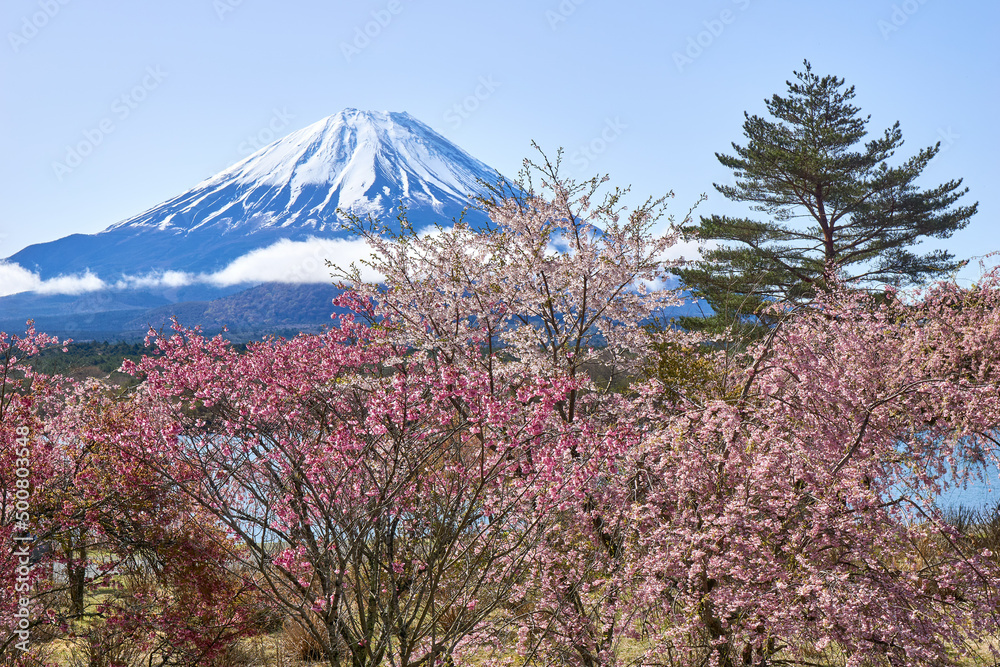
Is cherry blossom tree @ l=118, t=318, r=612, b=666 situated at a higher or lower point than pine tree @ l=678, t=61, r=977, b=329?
lower

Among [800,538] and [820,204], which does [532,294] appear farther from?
[820,204]

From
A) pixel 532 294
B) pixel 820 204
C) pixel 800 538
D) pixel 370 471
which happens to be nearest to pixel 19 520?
pixel 370 471

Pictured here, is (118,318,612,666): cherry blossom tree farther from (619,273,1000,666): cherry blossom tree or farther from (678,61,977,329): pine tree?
(678,61,977,329): pine tree

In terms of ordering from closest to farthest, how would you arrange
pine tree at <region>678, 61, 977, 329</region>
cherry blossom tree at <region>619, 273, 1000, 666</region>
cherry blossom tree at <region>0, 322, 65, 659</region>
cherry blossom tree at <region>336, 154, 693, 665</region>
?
cherry blossom tree at <region>619, 273, 1000, 666</region> → cherry blossom tree at <region>0, 322, 65, 659</region> → cherry blossom tree at <region>336, 154, 693, 665</region> → pine tree at <region>678, 61, 977, 329</region>

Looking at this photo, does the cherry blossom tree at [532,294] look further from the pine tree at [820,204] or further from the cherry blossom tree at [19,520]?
the pine tree at [820,204]

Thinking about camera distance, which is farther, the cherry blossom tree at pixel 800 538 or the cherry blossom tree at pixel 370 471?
the cherry blossom tree at pixel 800 538

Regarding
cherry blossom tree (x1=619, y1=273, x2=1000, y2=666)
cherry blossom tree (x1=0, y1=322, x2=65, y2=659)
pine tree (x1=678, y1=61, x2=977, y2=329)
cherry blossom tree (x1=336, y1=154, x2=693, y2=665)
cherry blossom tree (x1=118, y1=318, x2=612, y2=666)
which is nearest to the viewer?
cherry blossom tree (x1=118, y1=318, x2=612, y2=666)

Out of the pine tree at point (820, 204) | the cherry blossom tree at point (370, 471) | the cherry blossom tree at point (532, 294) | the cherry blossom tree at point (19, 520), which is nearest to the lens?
the cherry blossom tree at point (370, 471)

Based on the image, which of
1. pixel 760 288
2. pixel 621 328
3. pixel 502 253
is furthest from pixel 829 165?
pixel 502 253

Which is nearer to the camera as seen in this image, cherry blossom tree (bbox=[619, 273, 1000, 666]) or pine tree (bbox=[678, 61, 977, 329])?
cherry blossom tree (bbox=[619, 273, 1000, 666])

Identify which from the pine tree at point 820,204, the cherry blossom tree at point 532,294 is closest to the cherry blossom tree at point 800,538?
the cherry blossom tree at point 532,294

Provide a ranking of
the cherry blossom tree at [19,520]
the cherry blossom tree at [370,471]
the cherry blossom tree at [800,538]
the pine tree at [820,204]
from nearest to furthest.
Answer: the cherry blossom tree at [370,471] < the cherry blossom tree at [800,538] < the cherry blossom tree at [19,520] < the pine tree at [820,204]

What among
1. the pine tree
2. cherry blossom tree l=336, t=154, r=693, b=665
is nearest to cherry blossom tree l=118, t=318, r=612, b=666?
cherry blossom tree l=336, t=154, r=693, b=665

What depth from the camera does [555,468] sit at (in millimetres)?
5090
